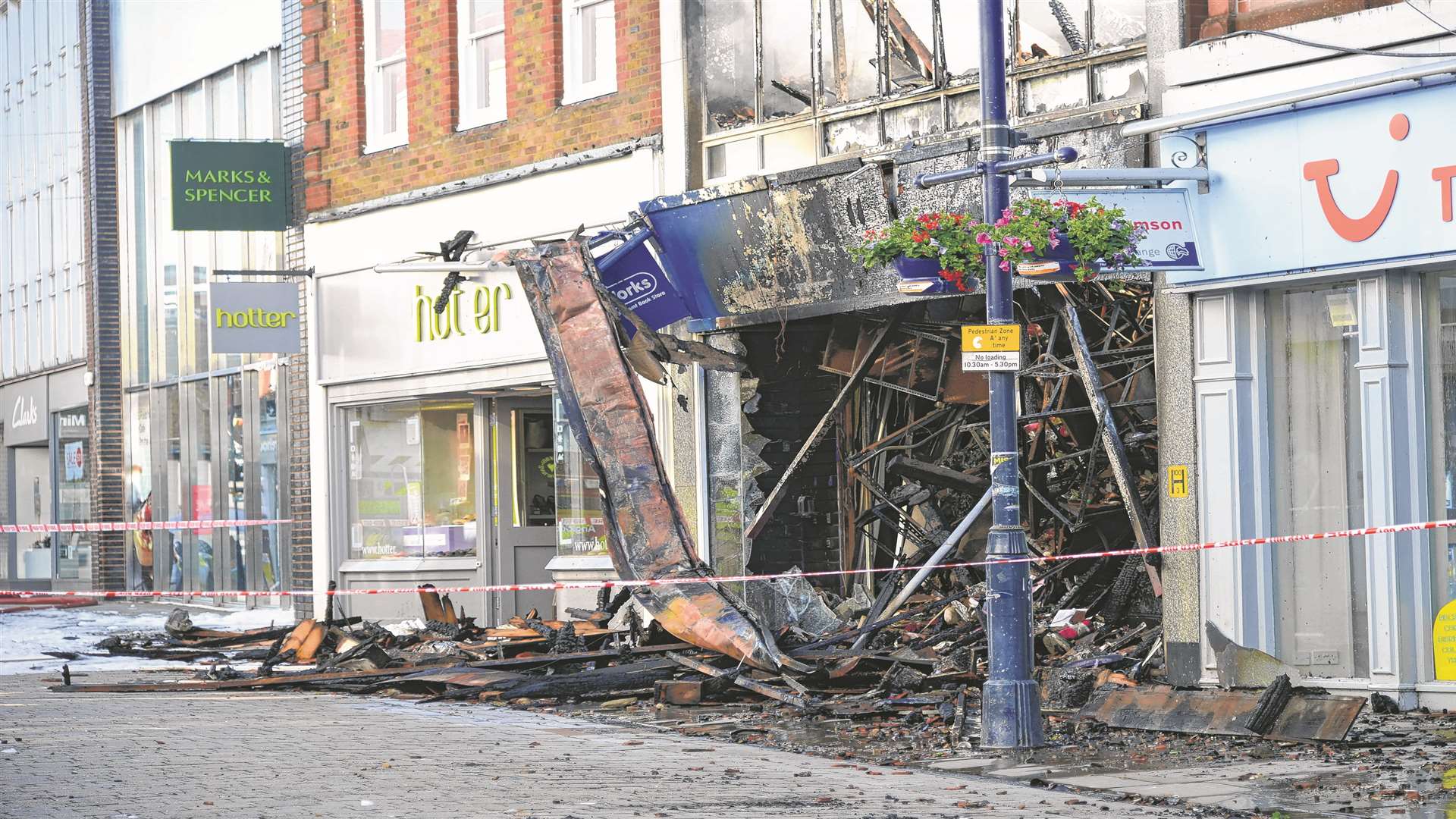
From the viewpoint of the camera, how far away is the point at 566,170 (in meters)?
18.7

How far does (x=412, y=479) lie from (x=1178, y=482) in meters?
10.1

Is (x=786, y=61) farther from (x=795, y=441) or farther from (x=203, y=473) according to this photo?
(x=203, y=473)

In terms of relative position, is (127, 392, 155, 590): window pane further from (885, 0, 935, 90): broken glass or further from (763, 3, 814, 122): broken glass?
(885, 0, 935, 90): broken glass

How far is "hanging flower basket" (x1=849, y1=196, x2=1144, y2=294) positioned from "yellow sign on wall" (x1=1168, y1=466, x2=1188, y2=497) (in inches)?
70.0

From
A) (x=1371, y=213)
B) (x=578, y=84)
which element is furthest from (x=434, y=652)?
(x=1371, y=213)

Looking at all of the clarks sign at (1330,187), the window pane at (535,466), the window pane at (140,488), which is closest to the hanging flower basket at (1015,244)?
the clarks sign at (1330,187)

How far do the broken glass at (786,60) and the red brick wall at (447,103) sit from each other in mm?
1146

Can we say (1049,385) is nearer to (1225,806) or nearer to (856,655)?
(856,655)

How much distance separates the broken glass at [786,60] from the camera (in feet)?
55.4

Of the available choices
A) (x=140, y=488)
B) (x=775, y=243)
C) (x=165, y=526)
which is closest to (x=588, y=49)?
(x=775, y=243)

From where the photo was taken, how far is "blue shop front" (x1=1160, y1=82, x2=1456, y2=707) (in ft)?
40.8

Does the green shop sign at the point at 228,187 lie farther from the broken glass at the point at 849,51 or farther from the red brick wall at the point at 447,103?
the broken glass at the point at 849,51

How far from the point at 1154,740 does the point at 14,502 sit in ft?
100

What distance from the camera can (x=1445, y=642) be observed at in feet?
40.9
